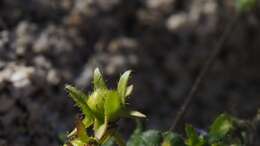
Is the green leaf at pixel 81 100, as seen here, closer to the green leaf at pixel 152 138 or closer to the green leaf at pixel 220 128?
the green leaf at pixel 152 138

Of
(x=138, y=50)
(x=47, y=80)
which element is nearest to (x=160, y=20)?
(x=138, y=50)

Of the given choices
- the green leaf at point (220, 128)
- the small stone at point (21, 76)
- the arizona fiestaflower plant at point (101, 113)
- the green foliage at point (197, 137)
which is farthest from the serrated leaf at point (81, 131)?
the small stone at point (21, 76)

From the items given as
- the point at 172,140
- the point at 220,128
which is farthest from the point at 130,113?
the point at 220,128

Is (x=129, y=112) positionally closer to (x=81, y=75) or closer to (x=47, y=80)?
(x=47, y=80)

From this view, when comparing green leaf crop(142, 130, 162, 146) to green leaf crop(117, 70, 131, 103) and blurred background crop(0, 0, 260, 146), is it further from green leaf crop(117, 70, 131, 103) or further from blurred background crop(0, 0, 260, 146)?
blurred background crop(0, 0, 260, 146)

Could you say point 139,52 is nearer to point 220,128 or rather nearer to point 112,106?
point 220,128
